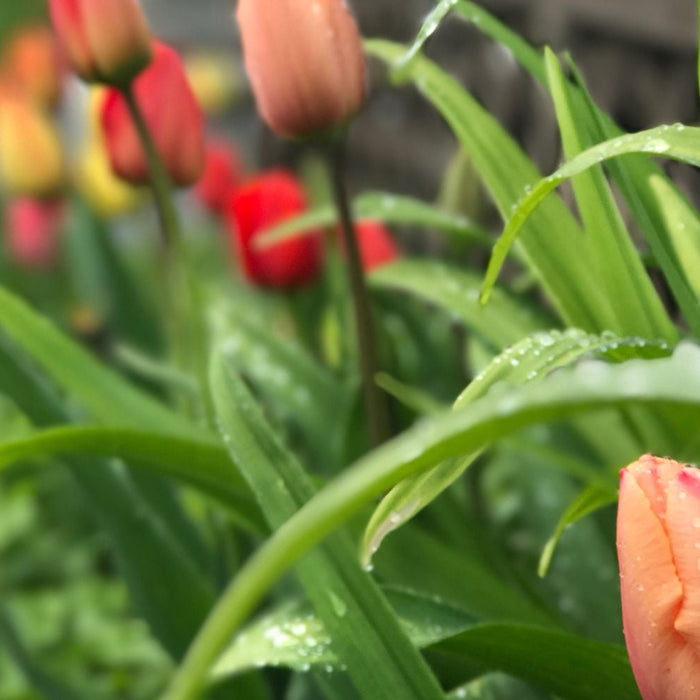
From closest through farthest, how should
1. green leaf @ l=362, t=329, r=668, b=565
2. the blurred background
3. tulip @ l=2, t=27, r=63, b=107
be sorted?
green leaf @ l=362, t=329, r=668, b=565
the blurred background
tulip @ l=2, t=27, r=63, b=107

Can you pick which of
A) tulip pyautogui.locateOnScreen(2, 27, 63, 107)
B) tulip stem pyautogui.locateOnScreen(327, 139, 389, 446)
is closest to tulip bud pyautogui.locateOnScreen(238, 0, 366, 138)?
tulip stem pyautogui.locateOnScreen(327, 139, 389, 446)

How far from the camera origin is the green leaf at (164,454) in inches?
15.2

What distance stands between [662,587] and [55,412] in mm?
337

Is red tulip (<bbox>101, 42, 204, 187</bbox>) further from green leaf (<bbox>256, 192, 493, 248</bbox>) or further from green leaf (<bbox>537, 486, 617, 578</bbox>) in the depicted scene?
green leaf (<bbox>537, 486, 617, 578</bbox>)

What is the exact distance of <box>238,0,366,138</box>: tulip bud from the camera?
1.54 feet

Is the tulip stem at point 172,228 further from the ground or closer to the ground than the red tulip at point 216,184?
further from the ground

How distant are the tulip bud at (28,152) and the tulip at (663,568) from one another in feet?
3.41

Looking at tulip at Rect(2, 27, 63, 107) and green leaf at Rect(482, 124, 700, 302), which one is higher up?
tulip at Rect(2, 27, 63, 107)

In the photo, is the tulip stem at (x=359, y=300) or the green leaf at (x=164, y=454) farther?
the tulip stem at (x=359, y=300)

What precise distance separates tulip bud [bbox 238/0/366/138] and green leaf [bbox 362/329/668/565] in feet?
0.61

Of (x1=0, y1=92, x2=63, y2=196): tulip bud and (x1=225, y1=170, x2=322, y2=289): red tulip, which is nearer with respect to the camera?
(x1=225, y1=170, x2=322, y2=289): red tulip

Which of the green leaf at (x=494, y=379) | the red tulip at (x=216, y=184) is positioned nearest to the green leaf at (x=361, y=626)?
the green leaf at (x=494, y=379)

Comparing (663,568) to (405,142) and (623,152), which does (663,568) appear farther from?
(405,142)

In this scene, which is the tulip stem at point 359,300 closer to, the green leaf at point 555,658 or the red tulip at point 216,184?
the green leaf at point 555,658
